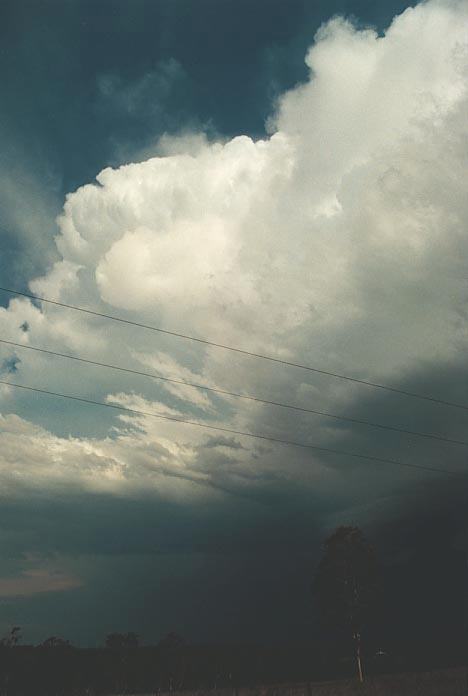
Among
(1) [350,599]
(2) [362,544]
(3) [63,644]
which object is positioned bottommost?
(3) [63,644]

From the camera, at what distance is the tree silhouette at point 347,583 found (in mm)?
67625

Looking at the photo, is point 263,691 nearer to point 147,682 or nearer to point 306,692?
point 306,692

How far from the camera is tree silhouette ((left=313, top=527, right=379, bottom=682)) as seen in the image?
67625mm

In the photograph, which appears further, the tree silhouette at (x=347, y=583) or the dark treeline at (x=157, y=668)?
the dark treeline at (x=157, y=668)

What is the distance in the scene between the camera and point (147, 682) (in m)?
105

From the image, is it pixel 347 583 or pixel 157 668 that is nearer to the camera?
pixel 347 583

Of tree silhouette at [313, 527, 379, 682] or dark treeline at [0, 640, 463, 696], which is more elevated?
tree silhouette at [313, 527, 379, 682]

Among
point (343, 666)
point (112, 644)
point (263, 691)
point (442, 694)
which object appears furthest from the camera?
point (112, 644)

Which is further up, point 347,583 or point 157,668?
point 347,583

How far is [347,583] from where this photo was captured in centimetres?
6850

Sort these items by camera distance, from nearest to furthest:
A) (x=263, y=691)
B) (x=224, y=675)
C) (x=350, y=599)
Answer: (x=263, y=691), (x=350, y=599), (x=224, y=675)

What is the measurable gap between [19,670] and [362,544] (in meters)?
76.9

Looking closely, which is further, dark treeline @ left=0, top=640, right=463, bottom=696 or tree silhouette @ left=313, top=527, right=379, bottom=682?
dark treeline @ left=0, top=640, right=463, bottom=696

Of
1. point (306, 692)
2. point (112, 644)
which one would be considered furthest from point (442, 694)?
point (112, 644)
